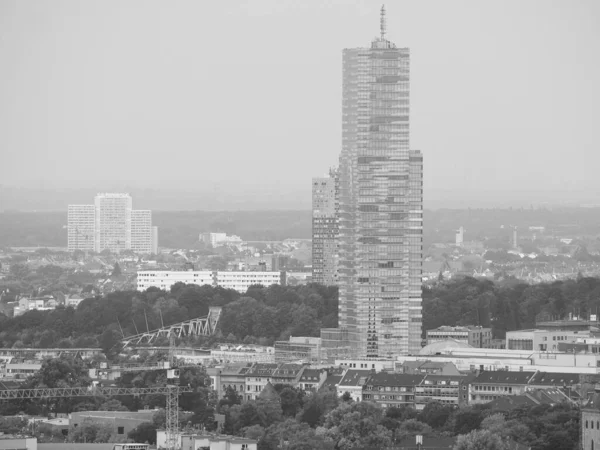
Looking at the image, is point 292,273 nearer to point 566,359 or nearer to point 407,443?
point 566,359

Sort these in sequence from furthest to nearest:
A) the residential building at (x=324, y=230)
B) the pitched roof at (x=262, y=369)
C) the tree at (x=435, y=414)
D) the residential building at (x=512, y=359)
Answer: the residential building at (x=324, y=230) < the pitched roof at (x=262, y=369) < the residential building at (x=512, y=359) < the tree at (x=435, y=414)

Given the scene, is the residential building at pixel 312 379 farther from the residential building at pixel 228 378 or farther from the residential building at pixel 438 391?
the residential building at pixel 438 391

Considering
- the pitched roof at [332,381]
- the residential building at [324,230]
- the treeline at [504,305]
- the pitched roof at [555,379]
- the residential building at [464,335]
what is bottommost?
the pitched roof at [332,381]

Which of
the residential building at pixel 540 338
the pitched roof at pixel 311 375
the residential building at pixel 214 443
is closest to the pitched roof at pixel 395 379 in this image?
the pitched roof at pixel 311 375

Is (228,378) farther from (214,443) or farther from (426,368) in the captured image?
(214,443)

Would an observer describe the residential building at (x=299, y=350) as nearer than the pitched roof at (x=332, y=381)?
No

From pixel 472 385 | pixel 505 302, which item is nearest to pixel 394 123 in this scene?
pixel 505 302
